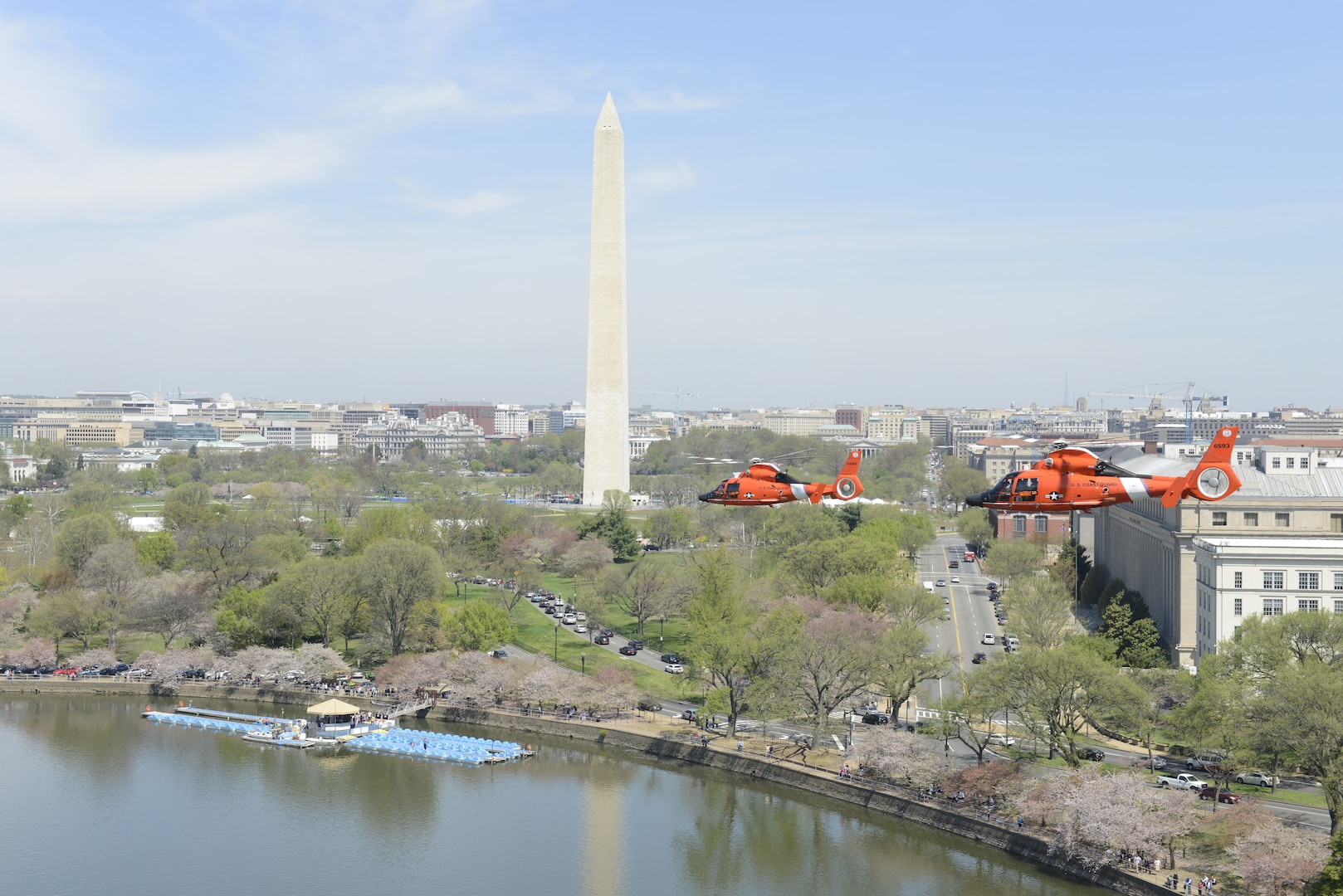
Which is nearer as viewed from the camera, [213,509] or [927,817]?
[927,817]

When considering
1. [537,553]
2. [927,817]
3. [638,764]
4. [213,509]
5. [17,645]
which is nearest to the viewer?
[927,817]

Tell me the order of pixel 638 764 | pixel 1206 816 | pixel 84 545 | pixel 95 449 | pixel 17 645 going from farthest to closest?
pixel 95 449, pixel 84 545, pixel 17 645, pixel 638 764, pixel 1206 816

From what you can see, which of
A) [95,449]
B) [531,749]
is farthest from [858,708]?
[95,449]

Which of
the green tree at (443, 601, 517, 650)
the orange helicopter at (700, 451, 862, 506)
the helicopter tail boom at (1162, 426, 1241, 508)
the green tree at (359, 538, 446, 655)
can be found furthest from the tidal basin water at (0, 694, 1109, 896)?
the helicopter tail boom at (1162, 426, 1241, 508)

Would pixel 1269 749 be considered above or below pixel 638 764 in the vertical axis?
above

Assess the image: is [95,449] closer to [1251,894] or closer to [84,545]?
[84,545]

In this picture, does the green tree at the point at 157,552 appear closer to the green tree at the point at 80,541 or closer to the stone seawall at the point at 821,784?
the green tree at the point at 80,541

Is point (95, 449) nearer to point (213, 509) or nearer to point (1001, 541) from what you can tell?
point (213, 509)
